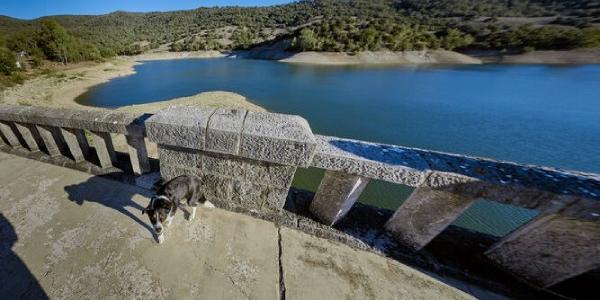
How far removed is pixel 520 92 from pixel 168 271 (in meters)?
32.4

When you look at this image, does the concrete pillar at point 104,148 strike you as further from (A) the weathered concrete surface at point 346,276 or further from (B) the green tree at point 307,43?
(B) the green tree at point 307,43

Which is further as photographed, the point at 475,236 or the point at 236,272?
the point at 475,236

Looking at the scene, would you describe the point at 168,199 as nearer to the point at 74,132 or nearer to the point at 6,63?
the point at 74,132

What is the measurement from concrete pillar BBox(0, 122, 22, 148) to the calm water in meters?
6.69

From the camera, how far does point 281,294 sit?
1751 mm

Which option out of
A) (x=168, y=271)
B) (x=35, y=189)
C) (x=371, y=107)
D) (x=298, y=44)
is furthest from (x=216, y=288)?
(x=298, y=44)

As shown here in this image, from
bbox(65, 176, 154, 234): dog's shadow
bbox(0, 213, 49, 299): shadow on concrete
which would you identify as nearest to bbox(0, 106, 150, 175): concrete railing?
bbox(65, 176, 154, 234): dog's shadow

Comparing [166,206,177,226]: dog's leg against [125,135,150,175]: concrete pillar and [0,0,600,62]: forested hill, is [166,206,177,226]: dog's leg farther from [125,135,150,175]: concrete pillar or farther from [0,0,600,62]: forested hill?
[0,0,600,62]: forested hill

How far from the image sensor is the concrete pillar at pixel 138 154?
8.52 ft

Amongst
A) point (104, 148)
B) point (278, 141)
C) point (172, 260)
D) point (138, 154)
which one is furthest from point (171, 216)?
point (104, 148)

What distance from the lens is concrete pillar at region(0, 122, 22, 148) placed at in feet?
10.8

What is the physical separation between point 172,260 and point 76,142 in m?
2.38

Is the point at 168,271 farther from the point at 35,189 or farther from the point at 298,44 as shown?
the point at 298,44

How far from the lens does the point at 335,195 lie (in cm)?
212
